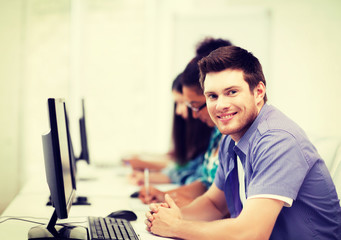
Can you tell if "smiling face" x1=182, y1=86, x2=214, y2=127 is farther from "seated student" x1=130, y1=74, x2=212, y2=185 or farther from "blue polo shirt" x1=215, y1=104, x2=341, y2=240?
"blue polo shirt" x1=215, y1=104, x2=341, y2=240

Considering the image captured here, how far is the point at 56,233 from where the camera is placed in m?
1.07

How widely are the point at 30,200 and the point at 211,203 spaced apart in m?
0.84

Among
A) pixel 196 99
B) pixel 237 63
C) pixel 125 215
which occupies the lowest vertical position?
pixel 125 215

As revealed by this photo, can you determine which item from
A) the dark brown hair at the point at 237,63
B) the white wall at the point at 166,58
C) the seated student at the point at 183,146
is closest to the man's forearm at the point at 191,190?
the seated student at the point at 183,146

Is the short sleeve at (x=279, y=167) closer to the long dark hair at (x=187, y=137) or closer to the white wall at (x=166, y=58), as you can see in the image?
the long dark hair at (x=187, y=137)

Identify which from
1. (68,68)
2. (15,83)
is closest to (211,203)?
(15,83)

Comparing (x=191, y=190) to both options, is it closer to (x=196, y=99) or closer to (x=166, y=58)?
(x=196, y=99)

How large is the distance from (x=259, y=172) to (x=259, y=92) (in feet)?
1.06

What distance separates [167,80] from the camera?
368 centimetres

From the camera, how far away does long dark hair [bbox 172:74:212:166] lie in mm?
2115

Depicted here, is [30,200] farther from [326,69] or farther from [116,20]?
[326,69]

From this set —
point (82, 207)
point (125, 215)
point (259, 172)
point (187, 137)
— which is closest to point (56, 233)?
point (125, 215)

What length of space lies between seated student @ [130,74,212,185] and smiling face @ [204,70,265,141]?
81 centimetres

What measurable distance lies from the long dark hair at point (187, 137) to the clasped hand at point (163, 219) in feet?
3.07
